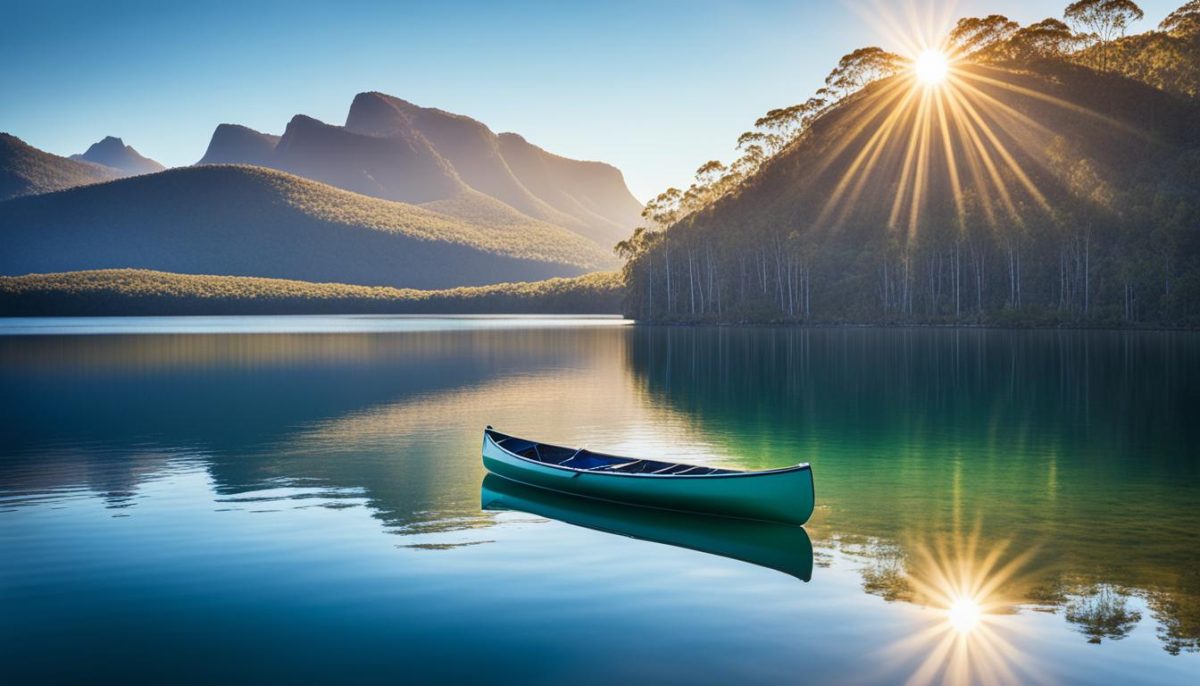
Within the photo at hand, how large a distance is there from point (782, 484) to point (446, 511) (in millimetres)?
9180

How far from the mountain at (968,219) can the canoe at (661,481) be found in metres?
110

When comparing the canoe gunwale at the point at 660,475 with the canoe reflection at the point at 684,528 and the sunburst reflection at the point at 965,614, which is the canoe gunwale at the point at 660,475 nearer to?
the canoe reflection at the point at 684,528

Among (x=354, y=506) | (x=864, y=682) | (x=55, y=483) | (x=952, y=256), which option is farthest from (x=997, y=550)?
(x=952, y=256)

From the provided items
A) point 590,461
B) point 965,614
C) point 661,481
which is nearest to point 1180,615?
point 965,614

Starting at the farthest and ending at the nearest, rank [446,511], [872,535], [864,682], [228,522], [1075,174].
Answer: [1075,174]
[446,511]
[228,522]
[872,535]
[864,682]

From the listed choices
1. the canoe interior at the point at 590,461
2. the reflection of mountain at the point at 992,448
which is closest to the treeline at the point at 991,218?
the reflection of mountain at the point at 992,448

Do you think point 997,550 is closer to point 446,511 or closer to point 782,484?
point 782,484

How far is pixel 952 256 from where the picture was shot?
137m

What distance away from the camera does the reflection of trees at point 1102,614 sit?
14523mm

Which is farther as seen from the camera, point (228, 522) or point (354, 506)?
point (354, 506)

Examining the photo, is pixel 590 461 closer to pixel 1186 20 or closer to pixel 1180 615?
pixel 1180 615

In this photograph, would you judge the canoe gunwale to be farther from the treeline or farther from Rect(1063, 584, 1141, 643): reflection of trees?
the treeline

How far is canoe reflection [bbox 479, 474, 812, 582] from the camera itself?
770 inches

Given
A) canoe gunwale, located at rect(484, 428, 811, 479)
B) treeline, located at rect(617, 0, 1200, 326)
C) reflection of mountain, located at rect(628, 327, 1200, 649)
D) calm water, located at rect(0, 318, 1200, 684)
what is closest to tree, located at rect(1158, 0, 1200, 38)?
treeline, located at rect(617, 0, 1200, 326)
